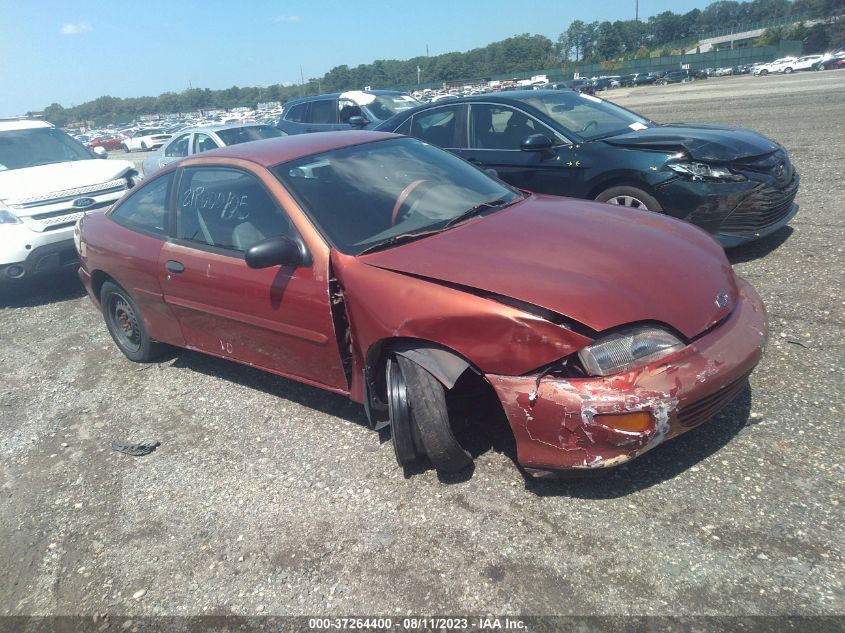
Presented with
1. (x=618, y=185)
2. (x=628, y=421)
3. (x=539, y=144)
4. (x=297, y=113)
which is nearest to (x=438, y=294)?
(x=628, y=421)

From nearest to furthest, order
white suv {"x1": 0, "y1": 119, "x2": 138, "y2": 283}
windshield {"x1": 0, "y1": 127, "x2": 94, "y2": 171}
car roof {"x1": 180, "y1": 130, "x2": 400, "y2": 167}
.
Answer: car roof {"x1": 180, "y1": 130, "x2": 400, "y2": 167}
white suv {"x1": 0, "y1": 119, "x2": 138, "y2": 283}
windshield {"x1": 0, "y1": 127, "x2": 94, "y2": 171}

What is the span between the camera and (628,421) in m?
Answer: 2.44

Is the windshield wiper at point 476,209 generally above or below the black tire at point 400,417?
above

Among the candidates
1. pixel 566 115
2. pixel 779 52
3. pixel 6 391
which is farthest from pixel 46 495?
pixel 779 52

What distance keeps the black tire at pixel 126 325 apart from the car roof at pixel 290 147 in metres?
1.29

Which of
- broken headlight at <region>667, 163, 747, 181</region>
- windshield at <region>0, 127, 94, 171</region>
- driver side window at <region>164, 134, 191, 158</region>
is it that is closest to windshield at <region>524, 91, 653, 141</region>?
broken headlight at <region>667, 163, 747, 181</region>

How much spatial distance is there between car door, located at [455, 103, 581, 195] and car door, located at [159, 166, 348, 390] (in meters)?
3.12

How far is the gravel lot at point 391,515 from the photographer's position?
2342 millimetres

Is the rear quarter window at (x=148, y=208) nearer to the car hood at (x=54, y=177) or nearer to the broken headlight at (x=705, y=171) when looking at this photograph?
the car hood at (x=54, y=177)

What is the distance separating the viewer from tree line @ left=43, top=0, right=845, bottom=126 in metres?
89.0

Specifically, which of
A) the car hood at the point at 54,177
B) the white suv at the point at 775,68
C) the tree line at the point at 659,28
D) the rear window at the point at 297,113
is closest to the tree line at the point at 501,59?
the tree line at the point at 659,28

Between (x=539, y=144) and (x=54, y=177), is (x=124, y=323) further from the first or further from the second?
(x=539, y=144)

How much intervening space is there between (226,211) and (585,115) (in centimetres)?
397

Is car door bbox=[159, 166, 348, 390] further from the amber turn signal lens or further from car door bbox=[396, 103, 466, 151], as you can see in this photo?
car door bbox=[396, 103, 466, 151]
